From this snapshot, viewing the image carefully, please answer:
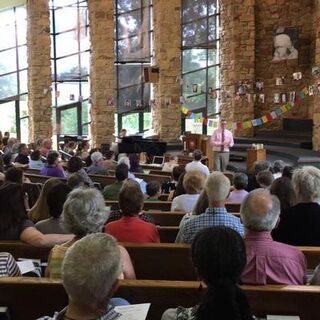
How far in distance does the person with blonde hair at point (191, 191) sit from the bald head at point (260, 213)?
2.43m

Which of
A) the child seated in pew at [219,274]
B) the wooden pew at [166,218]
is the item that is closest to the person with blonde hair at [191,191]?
the wooden pew at [166,218]

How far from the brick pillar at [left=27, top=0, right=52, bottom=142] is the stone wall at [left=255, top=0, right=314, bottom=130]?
670 cm

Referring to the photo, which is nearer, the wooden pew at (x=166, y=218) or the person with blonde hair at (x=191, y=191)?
the wooden pew at (x=166, y=218)

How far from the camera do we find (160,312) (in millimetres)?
2885

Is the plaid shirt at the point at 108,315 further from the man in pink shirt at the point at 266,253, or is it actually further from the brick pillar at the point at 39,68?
the brick pillar at the point at 39,68

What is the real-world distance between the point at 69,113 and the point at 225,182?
17163mm

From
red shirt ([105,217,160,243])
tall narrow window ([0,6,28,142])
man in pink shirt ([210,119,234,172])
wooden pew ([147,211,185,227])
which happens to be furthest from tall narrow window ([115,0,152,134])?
red shirt ([105,217,160,243])

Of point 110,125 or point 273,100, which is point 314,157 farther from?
point 110,125

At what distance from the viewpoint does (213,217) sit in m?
4.12

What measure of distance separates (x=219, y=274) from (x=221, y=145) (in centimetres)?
1158

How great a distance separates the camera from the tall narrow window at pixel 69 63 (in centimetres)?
2056

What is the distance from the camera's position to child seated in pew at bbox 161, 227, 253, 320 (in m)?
2.05

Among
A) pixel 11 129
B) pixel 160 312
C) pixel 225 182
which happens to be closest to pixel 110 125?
pixel 11 129

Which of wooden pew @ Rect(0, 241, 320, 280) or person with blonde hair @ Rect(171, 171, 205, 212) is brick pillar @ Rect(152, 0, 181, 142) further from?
wooden pew @ Rect(0, 241, 320, 280)
